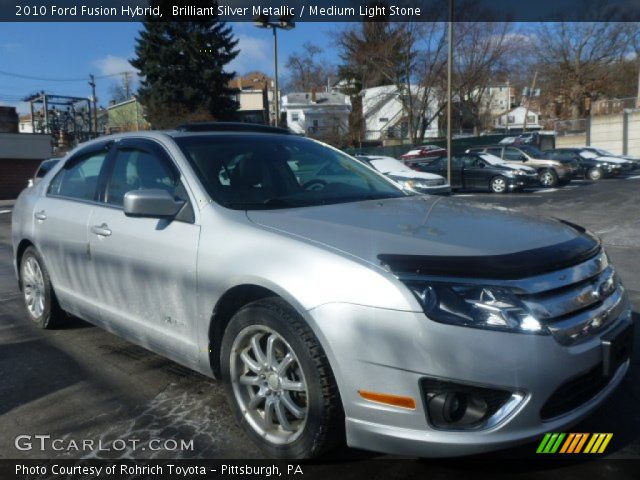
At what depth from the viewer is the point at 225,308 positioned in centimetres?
304

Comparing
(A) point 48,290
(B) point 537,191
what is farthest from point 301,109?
(A) point 48,290

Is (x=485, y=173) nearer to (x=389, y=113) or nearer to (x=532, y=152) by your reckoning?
(x=532, y=152)

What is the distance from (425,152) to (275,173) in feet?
115

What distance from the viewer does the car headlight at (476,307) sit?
2293 millimetres

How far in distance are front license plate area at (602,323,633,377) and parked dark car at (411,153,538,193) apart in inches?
716

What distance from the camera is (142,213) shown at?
10.7 feet

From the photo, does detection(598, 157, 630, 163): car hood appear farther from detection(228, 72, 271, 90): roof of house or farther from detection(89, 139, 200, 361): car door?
A: detection(228, 72, 271, 90): roof of house

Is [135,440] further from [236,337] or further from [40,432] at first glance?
[236,337]

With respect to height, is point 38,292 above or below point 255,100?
below

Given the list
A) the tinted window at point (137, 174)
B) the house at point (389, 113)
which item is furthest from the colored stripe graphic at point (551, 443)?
the house at point (389, 113)

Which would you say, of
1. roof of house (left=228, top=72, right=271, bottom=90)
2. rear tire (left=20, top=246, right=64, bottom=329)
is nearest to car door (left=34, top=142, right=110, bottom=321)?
rear tire (left=20, top=246, right=64, bottom=329)

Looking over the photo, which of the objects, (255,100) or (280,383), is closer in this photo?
(280,383)

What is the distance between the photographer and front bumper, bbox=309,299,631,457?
2275 millimetres

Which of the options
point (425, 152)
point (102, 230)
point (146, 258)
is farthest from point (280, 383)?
point (425, 152)
